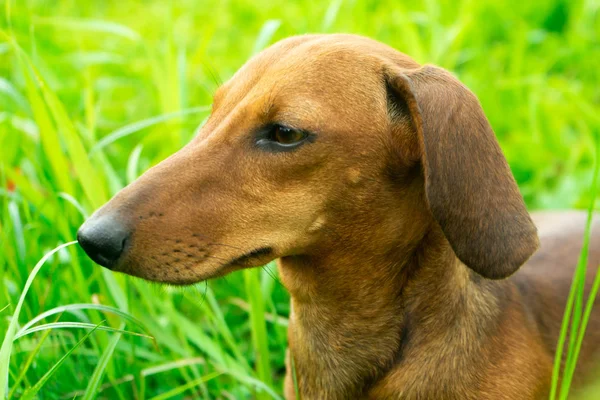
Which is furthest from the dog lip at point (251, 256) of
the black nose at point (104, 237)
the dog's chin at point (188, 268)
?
the black nose at point (104, 237)

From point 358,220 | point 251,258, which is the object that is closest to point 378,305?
point 358,220

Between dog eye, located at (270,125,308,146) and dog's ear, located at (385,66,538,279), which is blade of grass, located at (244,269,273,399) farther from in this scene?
dog's ear, located at (385,66,538,279)

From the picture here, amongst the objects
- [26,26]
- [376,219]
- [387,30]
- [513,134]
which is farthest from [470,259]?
[26,26]

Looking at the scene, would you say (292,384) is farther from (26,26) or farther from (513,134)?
(26,26)

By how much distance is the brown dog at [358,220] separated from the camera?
7.71ft

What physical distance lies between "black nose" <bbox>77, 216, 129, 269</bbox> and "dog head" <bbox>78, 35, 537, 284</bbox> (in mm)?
14

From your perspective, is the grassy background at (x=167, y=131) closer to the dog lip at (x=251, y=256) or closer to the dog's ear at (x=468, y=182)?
the dog lip at (x=251, y=256)

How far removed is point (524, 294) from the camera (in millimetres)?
2967

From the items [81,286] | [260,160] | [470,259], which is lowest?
[81,286]

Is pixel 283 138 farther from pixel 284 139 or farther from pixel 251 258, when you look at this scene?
pixel 251 258

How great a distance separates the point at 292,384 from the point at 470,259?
2.84ft

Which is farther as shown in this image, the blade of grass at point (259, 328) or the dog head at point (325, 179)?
the blade of grass at point (259, 328)

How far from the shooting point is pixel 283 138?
7.89ft

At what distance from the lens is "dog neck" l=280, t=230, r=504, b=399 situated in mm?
2615
